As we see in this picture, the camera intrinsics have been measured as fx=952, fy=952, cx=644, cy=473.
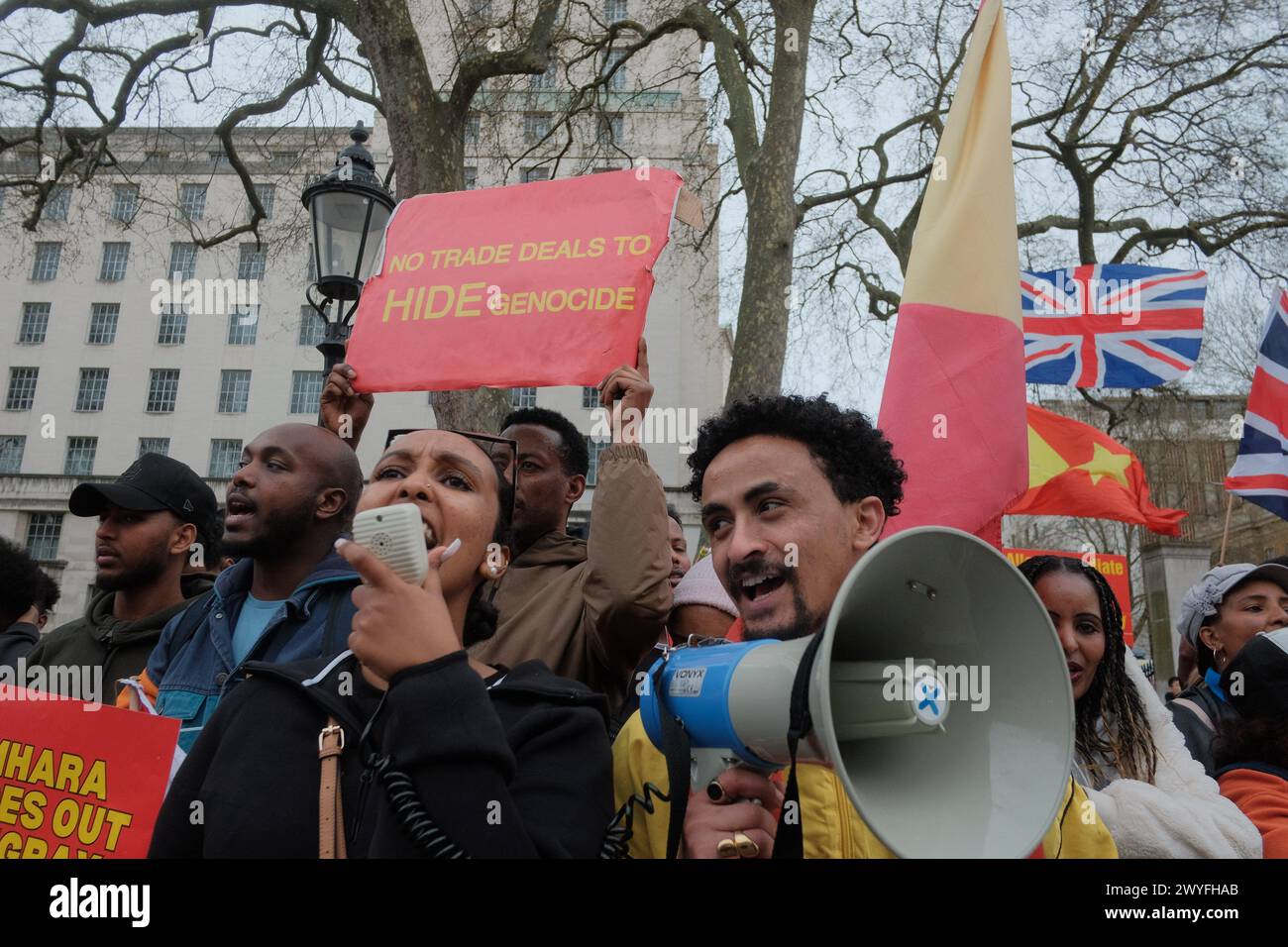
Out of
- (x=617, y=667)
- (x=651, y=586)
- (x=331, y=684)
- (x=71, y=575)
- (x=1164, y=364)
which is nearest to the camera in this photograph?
(x=331, y=684)

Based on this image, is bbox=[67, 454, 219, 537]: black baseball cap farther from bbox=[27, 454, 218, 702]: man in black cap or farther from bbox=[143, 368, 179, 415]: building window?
bbox=[143, 368, 179, 415]: building window

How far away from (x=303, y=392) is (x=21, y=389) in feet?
39.4

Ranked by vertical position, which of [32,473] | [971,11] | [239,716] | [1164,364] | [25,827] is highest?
[971,11]

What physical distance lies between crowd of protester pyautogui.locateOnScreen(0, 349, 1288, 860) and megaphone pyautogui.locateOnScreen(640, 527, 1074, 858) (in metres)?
0.16

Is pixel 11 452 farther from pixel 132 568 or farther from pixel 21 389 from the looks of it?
pixel 132 568

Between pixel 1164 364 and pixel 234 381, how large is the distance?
35.6 m

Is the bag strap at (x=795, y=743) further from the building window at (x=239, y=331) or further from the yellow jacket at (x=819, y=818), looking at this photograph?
the building window at (x=239, y=331)

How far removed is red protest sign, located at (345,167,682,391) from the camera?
3.25 meters

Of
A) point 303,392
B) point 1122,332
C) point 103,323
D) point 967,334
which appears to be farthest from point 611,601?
point 103,323

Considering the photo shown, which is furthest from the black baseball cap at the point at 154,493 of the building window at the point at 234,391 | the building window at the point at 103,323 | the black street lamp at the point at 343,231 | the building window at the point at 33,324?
the building window at the point at 33,324

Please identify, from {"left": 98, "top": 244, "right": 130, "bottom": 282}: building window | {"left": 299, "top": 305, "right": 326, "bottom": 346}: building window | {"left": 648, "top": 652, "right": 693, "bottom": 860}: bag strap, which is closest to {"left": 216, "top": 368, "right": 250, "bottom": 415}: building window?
{"left": 299, "top": 305, "right": 326, "bottom": 346}: building window
